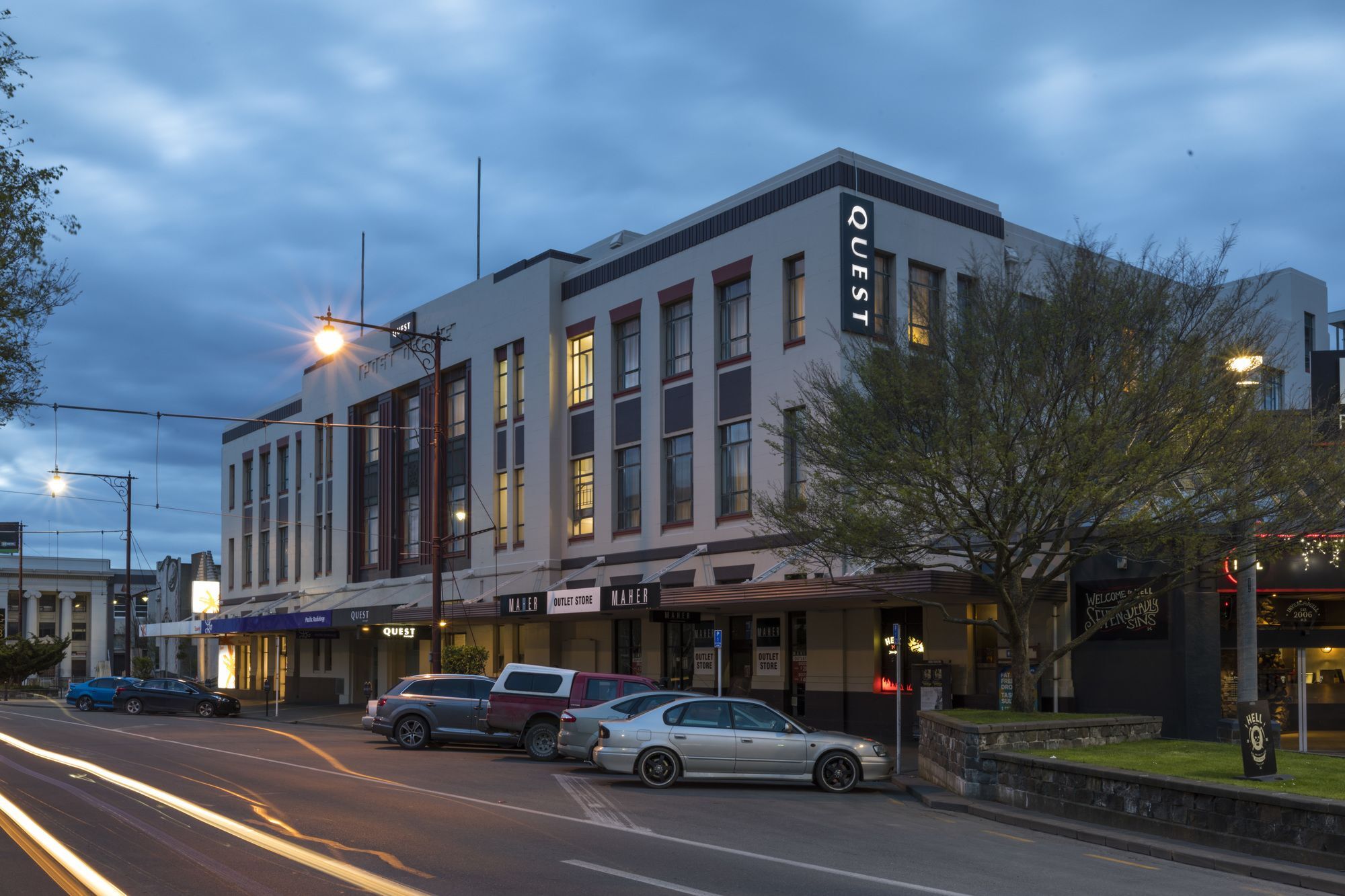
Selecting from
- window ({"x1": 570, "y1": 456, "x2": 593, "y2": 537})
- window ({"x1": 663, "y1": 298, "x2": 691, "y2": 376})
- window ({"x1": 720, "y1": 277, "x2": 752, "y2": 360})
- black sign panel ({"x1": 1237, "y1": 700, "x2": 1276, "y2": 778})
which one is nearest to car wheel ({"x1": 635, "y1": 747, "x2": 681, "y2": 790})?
black sign panel ({"x1": 1237, "y1": 700, "x2": 1276, "y2": 778})

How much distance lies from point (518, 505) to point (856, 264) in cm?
1539

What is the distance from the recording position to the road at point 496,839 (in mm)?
11102

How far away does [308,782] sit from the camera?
19031 millimetres

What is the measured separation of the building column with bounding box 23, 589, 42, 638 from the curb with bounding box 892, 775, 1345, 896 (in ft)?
352

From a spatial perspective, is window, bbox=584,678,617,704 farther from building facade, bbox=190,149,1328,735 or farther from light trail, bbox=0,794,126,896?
light trail, bbox=0,794,126,896

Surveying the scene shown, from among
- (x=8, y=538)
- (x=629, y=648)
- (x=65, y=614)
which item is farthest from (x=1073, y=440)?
(x=65, y=614)

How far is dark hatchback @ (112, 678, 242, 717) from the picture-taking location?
4400 cm

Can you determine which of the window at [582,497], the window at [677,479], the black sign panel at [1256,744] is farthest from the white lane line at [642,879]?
the window at [582,497]

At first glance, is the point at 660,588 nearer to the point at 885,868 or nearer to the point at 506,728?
the point at 506,728

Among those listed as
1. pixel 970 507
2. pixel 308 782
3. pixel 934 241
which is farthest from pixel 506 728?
pixel 934 241

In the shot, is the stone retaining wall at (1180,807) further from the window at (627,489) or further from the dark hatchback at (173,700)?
the dark hatchback at (173,700)

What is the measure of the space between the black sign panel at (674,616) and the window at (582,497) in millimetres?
5197

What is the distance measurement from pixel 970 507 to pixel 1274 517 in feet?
15.7

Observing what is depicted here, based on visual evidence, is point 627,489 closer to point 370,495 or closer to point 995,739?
point 370,495
